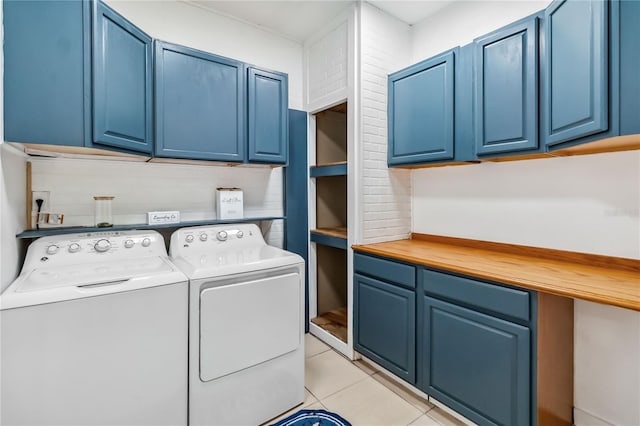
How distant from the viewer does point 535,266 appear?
1790 millimetres

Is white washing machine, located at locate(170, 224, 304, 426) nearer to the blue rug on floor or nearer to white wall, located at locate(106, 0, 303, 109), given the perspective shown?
the blue rug on floor

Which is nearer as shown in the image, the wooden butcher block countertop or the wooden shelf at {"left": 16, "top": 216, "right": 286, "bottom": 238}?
the wooden butcher block countertop

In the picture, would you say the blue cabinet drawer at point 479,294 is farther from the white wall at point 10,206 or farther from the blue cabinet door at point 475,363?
the white wall at point 10,206

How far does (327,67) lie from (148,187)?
1845 millimetres

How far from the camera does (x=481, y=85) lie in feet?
6.61

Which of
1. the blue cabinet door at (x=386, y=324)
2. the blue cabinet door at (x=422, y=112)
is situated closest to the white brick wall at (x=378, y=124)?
the blue cabinet door at (x=422, y=112)

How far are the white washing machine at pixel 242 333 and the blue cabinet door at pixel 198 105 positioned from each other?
2.07 ft

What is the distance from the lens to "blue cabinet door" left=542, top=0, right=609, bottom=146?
4.41ft

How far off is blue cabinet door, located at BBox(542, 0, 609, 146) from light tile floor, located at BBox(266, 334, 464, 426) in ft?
5.81

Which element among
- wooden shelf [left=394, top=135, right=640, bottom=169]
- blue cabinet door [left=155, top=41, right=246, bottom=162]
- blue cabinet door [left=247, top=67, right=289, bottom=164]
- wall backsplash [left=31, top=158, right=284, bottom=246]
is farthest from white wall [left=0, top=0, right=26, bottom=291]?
wooden shelf [left=394, top=135, right=640, bottom=169]

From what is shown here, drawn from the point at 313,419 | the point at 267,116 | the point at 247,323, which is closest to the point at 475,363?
the point at 313,419

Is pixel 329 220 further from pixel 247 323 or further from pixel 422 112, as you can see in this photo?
pixel 247 323

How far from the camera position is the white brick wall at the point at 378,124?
98.2 inches

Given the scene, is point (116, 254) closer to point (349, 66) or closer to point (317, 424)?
point (317, 424)
